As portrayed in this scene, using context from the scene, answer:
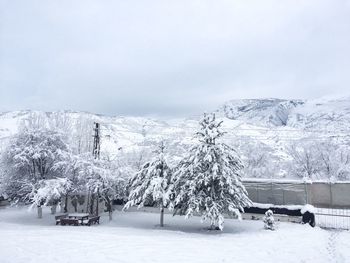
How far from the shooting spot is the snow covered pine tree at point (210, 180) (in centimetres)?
2305

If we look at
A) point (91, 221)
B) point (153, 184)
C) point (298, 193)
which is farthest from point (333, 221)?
point (91, 221)

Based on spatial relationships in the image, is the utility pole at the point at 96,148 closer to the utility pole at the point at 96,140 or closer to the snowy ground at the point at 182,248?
the utility pole at the point at 96,140

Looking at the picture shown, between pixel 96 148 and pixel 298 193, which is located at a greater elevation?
pixel 96 148

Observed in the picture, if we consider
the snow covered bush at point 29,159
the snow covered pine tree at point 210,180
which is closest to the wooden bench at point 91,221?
the snow covered pine tree at point 210,180

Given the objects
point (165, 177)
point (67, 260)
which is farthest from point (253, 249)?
point (165, 177)

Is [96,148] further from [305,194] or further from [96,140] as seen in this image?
[305,194]

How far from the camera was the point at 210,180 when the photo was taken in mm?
23453

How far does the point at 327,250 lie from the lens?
639 inches

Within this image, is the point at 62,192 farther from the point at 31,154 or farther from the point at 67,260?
the point at 67,260

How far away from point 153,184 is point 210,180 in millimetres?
3850

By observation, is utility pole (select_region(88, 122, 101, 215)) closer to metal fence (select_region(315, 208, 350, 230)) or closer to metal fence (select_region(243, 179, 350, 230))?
metal fence (select_region(243, 179, 350, 230))

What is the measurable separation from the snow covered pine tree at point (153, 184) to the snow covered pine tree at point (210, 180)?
2.70 ft

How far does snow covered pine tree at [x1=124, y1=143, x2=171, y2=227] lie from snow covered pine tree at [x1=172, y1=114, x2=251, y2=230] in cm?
82

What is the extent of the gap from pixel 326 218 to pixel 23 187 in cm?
2310
